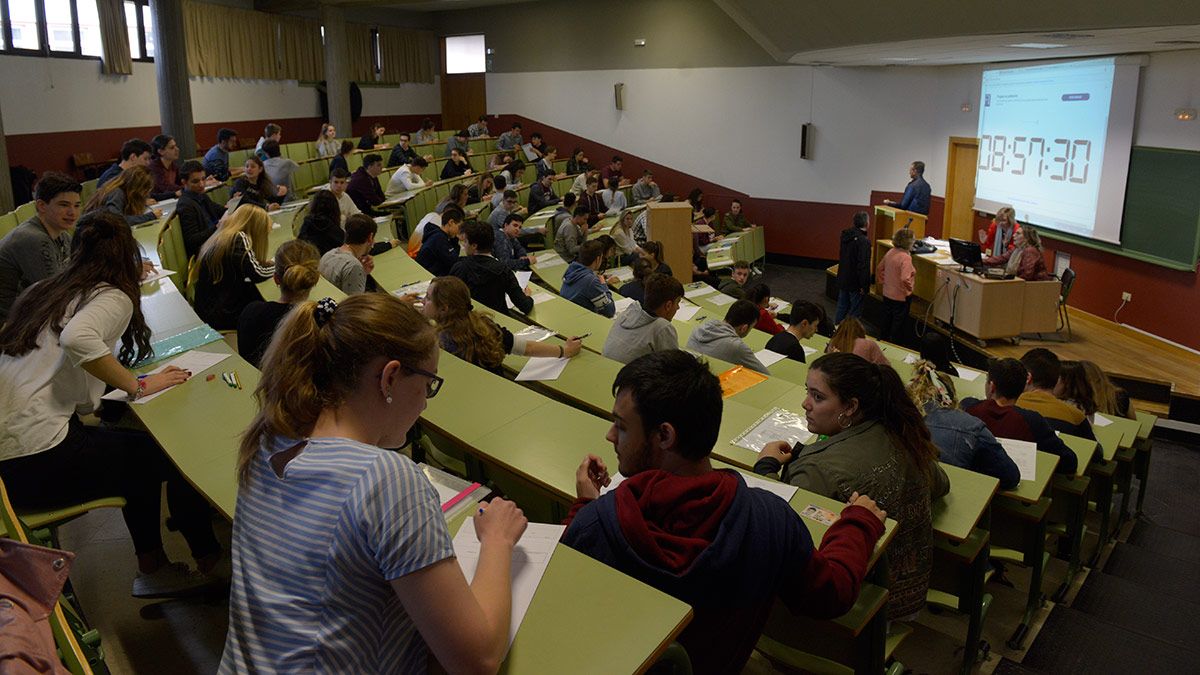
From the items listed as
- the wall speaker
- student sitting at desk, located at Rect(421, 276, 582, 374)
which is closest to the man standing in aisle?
the wall speaker

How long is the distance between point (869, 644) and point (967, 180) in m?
11.1

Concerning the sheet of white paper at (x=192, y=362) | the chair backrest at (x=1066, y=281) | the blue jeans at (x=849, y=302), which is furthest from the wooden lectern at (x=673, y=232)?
the sheet of white paper at (x=192, y=362)

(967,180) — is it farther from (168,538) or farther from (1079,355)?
(168,538)

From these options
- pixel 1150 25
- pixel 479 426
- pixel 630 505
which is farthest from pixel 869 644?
pixel 1150 25

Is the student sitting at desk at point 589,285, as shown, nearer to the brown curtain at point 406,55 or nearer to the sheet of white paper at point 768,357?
the sheet of white paper at point 768,357

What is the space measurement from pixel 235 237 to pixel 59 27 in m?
9.20

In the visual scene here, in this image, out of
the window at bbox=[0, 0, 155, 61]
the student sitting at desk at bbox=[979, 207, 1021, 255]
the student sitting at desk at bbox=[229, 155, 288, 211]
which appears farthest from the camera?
the window at bbox=[0, 0, 155, 61]

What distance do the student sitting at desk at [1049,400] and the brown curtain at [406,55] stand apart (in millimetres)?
15388

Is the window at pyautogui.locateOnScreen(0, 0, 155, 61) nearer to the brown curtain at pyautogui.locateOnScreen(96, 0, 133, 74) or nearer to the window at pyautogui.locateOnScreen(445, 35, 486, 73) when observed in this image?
the brown curtain at pyautogui.locateOnScreen(96, 0, 133, 74)

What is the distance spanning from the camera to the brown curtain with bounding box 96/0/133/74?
11.6 meters

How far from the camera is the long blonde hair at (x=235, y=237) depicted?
14.4 ft

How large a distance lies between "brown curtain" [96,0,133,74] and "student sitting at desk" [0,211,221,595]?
425 inches

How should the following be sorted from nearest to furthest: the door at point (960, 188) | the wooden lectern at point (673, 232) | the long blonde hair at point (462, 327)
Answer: the long blonde hair at point (462, 327)
the wooden lectern at point (673, 232)
the door at point (960, 188)

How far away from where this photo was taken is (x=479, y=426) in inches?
115
